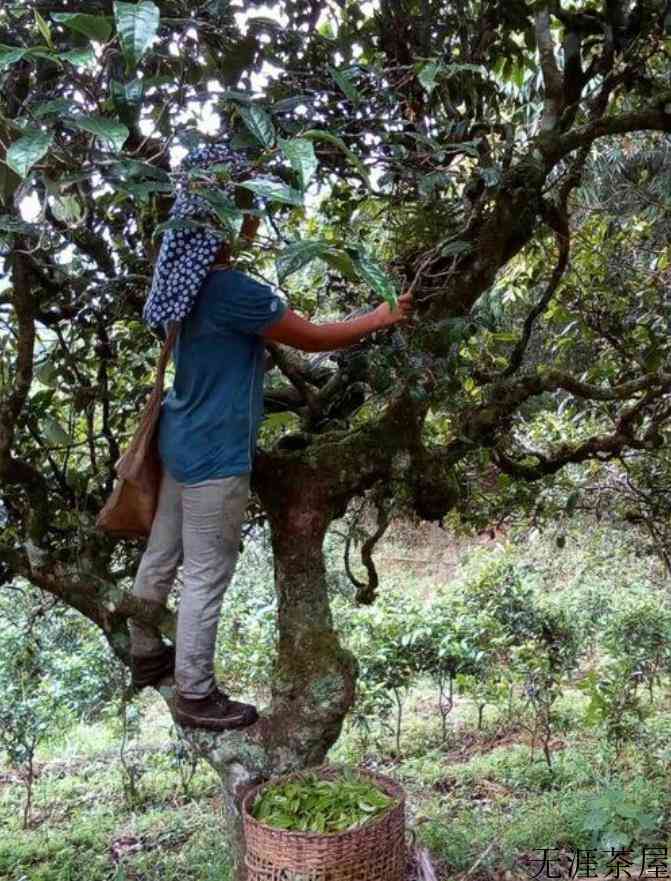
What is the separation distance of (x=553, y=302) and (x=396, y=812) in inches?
81.6

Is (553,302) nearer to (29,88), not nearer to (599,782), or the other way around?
(29,88)

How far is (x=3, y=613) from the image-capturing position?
517 cm

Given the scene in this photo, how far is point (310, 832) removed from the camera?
1.74 meters

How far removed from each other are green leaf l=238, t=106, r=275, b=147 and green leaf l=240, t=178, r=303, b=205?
0.34ft

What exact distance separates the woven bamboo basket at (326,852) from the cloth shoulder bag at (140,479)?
2.41 ft

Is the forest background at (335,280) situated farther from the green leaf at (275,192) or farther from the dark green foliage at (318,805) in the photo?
the dark green foliage at (318,805)

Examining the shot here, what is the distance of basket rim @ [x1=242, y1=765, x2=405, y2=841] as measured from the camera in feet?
5.64

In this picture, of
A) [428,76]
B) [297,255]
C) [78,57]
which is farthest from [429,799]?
[78,57]

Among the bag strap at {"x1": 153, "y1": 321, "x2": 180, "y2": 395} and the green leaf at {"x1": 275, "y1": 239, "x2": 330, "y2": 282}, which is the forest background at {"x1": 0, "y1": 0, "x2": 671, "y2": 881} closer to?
the green leaf at {"x1": 275, "y1": 239, "x2": 330, "y2": 282}

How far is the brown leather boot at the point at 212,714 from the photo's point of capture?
Result: 6.78 feet

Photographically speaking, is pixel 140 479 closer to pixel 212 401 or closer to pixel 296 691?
pixel 212 401

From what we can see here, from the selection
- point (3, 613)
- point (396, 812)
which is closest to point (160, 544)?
point (396, 812)

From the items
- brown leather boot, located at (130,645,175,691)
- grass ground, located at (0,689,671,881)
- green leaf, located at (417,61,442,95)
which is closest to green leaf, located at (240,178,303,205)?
green leaf, located at (417,61,442,95)

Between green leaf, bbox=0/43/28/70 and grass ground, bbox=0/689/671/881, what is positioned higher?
green leaf, bbox=0/43/28/70
